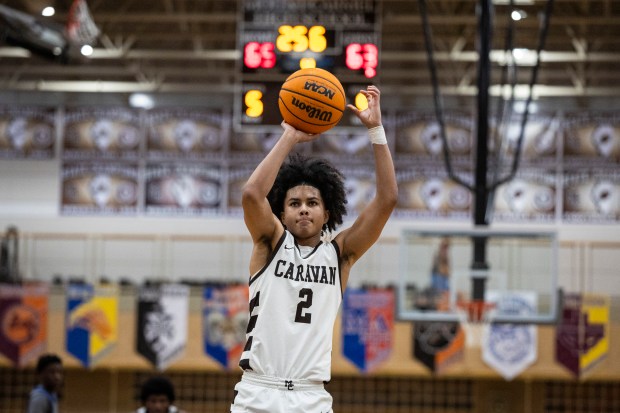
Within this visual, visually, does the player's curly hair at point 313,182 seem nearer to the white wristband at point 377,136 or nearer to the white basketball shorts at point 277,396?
the white wristband at point 377,136

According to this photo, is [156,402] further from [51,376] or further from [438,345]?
[438,345]

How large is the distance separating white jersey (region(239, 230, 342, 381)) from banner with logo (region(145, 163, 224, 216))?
14.6 m

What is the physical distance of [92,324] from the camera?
51.6 feet

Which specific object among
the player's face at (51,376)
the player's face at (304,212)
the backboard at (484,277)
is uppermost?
the player's face at (304,212)

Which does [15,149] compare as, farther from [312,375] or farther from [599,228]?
[312,375]

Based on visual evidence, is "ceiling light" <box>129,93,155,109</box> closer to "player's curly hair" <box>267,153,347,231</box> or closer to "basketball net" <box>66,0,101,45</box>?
"basketball net" <box>66,0,101,45</box>

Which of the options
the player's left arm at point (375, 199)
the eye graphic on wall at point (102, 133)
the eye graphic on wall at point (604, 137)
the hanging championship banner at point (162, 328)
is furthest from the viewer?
the eye graphic on wall at point (102, 133)

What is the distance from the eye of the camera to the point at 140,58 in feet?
62.5

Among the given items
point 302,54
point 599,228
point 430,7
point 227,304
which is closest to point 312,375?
point 302,54

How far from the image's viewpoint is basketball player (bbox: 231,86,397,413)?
3812 mm

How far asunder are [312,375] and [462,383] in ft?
46.9

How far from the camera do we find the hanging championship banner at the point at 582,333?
1505 cm

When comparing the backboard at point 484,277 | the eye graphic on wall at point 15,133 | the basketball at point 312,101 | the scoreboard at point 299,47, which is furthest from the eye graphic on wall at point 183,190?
the basketball at point 312,101

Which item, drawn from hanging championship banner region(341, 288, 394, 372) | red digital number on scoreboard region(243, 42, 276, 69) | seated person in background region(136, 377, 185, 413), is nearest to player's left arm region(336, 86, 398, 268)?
seated person in background region(136, 377, 185, 413)
